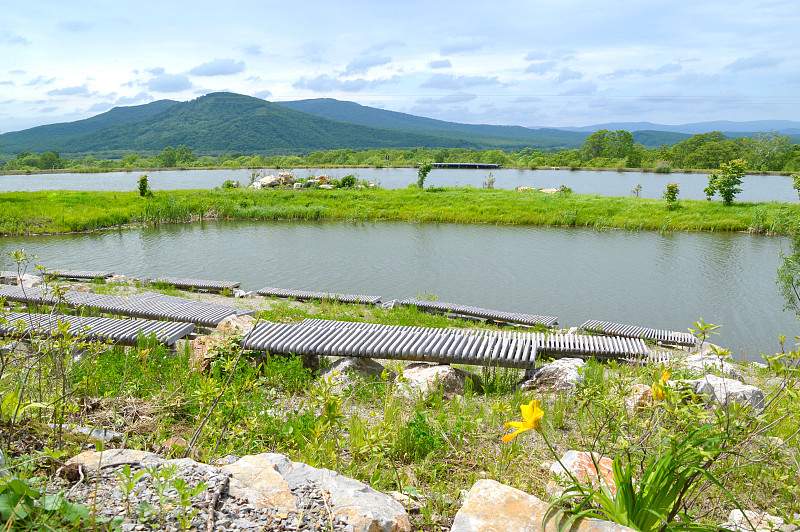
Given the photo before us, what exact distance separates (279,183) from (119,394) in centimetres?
3841

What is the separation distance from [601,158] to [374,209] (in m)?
67.6

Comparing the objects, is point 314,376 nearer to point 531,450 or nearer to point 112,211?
point 531,450

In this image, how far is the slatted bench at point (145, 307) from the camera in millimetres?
8883

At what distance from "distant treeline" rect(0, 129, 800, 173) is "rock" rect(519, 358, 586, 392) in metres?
70.1

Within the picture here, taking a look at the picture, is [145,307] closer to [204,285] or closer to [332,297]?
[204,285]

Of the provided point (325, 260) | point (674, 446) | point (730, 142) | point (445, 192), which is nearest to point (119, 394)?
point (674, 446)

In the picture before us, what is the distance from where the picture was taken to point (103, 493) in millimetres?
2488

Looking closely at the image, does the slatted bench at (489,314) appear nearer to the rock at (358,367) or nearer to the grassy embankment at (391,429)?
the rock at (358,367)

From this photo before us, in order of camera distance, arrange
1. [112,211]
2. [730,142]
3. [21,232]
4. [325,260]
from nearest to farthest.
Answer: [325,260] < [21,232] < [112,211] < [730,142]

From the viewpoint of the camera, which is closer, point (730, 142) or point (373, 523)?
point (373, 523)

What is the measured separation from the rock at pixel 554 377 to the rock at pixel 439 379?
68 cm

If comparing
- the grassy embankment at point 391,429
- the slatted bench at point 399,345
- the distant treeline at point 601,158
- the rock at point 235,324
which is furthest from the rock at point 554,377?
the distant treeline at point 601,158

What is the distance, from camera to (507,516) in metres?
2.50

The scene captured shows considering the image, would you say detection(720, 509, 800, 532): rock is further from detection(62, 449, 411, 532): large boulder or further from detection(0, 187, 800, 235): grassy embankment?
detection(0, 187, 800, 235): grassy embankment
